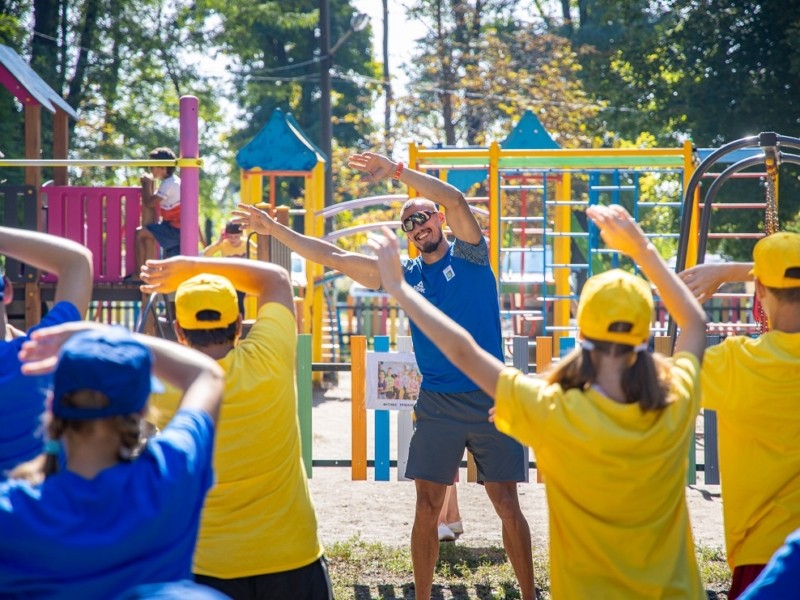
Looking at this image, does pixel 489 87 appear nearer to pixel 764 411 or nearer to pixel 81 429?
pixel 764 411

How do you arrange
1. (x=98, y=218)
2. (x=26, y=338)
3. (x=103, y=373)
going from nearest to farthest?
(x=103, y=373) < (x=26, y=338) < (x=98, y=218)

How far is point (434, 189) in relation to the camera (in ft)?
17.5

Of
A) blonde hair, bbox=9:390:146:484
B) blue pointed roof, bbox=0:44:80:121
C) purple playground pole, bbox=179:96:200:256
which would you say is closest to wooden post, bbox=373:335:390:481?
purple playground pole, bbox=179:96:200:256

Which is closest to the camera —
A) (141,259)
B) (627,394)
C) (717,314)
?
(627,394)

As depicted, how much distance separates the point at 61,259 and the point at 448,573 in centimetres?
371

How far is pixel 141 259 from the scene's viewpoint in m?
10.4

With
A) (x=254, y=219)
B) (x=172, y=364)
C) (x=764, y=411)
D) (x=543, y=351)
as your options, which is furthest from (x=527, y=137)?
(x=172, y=364)

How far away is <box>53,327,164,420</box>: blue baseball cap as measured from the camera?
6.78 feet

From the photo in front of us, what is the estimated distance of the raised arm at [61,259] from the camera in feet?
10.3

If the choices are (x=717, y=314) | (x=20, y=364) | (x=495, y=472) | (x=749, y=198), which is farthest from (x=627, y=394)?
(x=717, y=314)

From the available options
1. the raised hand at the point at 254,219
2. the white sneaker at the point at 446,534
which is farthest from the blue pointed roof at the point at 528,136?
the raised hand at the point at 254,219

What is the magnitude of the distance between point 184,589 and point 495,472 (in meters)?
3.44

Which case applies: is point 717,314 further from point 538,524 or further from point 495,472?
point 495,472

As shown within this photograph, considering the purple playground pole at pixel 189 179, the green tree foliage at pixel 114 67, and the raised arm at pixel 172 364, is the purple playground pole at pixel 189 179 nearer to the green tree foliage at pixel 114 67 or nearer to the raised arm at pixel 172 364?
the raised arm at pixel 172 364
